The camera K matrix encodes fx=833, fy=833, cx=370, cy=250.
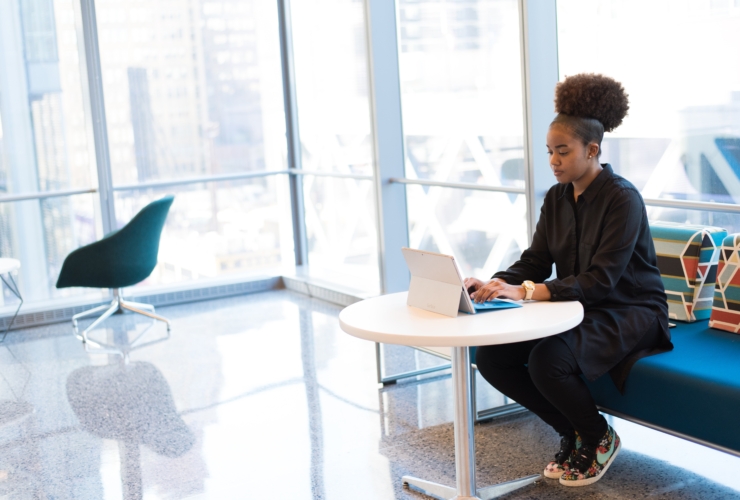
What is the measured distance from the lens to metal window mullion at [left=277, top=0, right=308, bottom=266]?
648 cm

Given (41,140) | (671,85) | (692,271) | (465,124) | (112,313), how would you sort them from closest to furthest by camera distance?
(692,271), (671,85), (465,124), (112,313), (41,140)

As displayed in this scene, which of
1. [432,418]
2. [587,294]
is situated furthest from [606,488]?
[432,418]

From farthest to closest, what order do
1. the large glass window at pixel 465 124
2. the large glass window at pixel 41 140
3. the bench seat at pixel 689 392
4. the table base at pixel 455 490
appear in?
the large glass window at pixel 41 140
the large glass window at pixel 465 124
the table base at pixel 455 490
the bench seat at pixel 689 392

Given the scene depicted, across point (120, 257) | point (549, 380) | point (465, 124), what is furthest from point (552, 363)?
point (120, 257)

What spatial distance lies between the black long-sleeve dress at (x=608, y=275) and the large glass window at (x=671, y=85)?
0.94 m

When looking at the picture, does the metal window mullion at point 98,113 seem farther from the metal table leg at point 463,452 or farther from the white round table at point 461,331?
the metal table leg at point 463,452

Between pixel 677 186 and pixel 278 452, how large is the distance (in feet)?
6.67

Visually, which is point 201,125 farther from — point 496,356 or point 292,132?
point 496,356

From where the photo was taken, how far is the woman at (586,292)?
2.60 meters

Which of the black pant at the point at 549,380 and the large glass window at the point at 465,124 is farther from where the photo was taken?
the large glass window at the point at 465,124

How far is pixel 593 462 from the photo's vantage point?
271 centimetres

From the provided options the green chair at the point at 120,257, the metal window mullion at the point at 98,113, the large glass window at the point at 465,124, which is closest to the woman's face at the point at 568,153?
the large glass window at the point at 465,124

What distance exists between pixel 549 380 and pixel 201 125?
433 cm

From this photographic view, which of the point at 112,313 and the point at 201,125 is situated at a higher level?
the point at 201,125
